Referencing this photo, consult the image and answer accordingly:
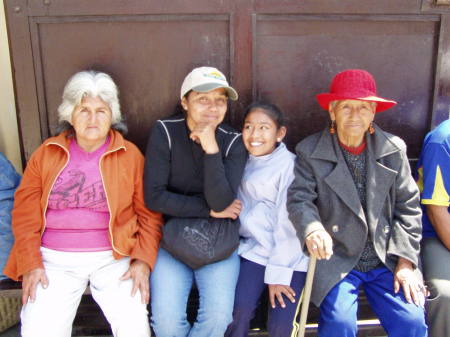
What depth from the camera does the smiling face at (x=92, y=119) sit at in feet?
8.42

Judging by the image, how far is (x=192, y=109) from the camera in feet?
8.57

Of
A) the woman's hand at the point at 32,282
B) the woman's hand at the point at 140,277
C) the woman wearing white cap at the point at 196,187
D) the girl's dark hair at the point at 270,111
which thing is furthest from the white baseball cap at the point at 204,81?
the woman's hand at the point at 32,282

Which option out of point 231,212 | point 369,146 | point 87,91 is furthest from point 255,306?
point 87,91

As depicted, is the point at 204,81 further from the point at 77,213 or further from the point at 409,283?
the point at 409,283

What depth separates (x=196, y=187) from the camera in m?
2.65

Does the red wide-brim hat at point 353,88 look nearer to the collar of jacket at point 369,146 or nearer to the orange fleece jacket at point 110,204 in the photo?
the collar of jacket at point 369,146

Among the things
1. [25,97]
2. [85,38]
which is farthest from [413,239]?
[25,97]

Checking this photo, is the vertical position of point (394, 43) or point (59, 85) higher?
point (394, 43)

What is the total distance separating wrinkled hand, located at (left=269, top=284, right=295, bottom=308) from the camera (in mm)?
2422

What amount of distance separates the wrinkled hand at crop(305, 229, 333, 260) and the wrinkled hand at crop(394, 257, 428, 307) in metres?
0.48

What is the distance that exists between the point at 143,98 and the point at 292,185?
1.15m

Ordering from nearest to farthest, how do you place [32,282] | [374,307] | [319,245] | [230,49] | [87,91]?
[319,245] < [32,282] < [374,307] < [87,91] < [230,49]

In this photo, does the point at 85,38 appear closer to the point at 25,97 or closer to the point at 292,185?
the point at 25,97

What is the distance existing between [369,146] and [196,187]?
3.27ft
